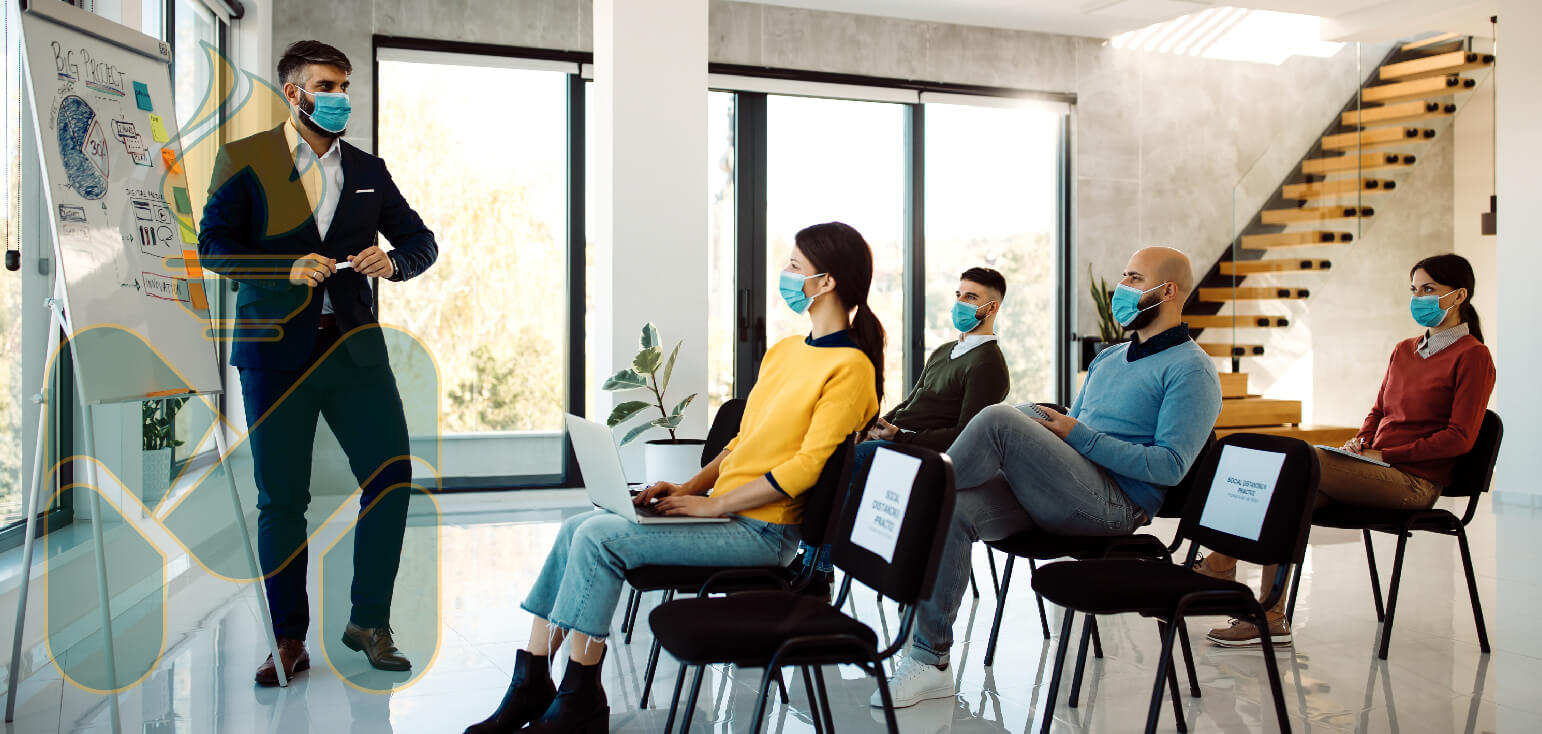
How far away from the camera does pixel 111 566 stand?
3508 mm

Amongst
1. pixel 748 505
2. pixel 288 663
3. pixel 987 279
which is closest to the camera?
pixel 748 505

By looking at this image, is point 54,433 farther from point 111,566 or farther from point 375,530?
point 375,530

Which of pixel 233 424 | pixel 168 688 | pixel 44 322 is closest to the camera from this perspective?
pixel 168 688

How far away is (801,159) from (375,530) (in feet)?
15.5

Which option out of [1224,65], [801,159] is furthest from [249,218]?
[1224,65]

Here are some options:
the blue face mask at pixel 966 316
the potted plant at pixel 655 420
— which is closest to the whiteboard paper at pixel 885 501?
the blue face mask at pixel 966 316

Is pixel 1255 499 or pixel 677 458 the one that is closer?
pixel 1255 499

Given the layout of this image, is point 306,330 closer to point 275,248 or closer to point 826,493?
point 275,248

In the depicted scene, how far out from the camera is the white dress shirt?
2.84 metres

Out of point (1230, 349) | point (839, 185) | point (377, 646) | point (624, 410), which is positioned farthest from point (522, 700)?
point (1230, 349)

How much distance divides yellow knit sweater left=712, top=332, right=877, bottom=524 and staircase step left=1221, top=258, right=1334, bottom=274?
639cm

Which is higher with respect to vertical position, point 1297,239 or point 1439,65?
point 1439,65

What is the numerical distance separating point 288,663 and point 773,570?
1.41 meters

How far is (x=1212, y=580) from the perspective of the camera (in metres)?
2.29
